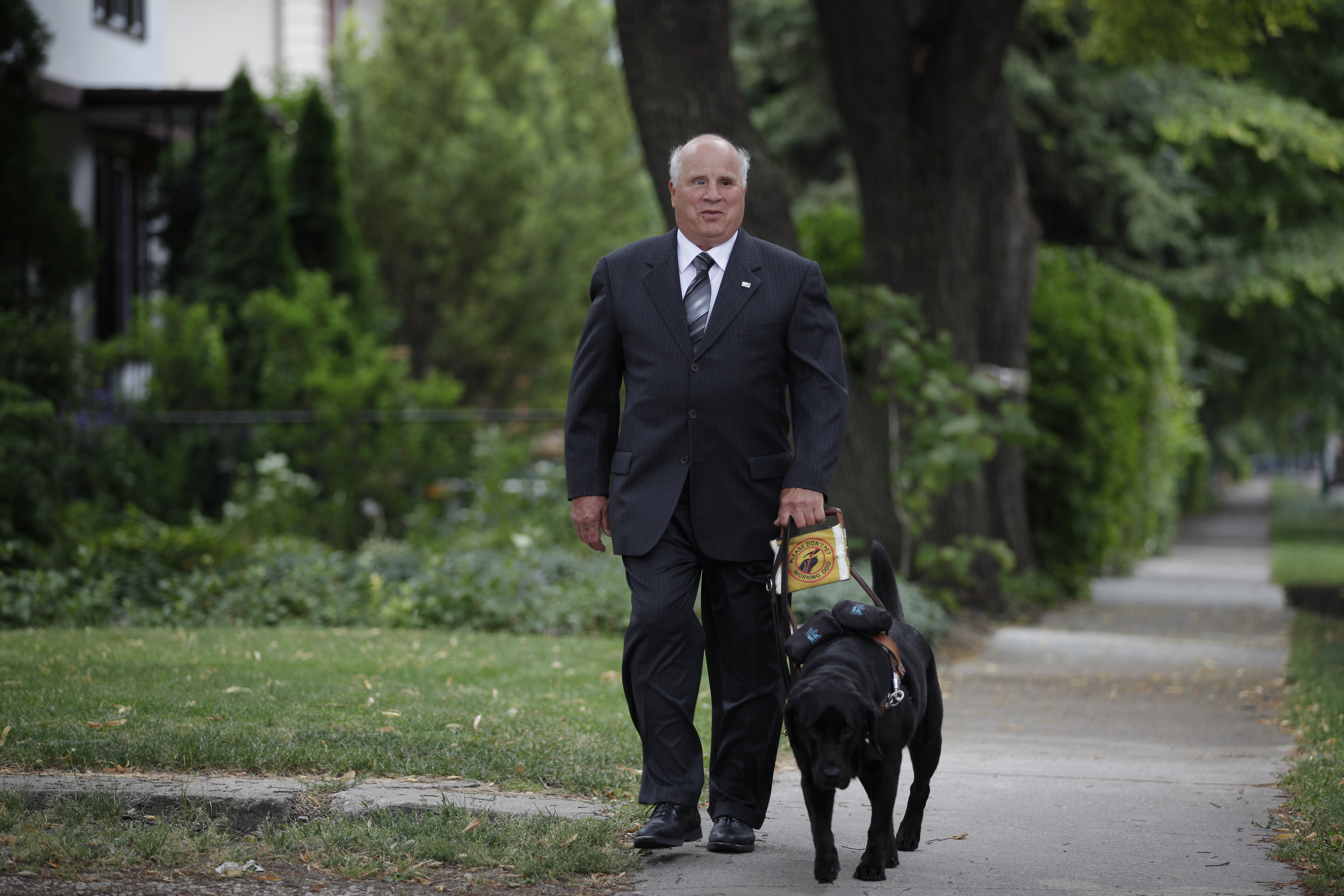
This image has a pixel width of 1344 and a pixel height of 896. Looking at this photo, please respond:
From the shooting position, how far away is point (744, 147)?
9570 millimetres

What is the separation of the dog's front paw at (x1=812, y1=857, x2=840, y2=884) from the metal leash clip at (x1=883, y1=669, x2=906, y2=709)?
460 millimetres

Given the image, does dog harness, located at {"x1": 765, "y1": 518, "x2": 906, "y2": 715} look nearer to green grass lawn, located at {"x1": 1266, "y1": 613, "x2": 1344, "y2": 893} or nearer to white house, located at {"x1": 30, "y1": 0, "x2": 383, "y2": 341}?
green grass lawn, located at {"x1": 1266, "y1": 613, "x2": 1344, "y2": 893}

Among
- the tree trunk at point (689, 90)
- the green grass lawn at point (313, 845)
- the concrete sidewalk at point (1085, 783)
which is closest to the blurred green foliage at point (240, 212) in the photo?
the tree trunk at point (689, 90)

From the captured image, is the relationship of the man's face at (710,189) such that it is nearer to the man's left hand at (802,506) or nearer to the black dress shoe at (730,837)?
the man's left hand at (802,506)

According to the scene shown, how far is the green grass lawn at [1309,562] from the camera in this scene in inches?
631

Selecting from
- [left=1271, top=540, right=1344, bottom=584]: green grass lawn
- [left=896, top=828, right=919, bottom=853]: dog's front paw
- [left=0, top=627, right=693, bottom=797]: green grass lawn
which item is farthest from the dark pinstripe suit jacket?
[left=1271, top=540, right=1344, bottom=584]: green grass lawn

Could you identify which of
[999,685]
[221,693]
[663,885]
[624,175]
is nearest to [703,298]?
[663,885]

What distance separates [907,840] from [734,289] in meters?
1.79

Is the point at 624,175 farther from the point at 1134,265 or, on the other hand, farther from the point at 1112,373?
the point at 1112,373

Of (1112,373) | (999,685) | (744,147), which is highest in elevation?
(744,147)

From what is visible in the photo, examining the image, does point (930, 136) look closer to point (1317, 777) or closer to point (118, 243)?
point (1317, 777)

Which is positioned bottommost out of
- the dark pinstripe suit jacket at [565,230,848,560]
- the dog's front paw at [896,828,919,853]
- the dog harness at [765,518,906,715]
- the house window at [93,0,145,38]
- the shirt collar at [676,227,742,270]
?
the dog's front paw at [896,828,919,853]

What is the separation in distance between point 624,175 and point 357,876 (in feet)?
89.8

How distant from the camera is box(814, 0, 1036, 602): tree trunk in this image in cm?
1050
